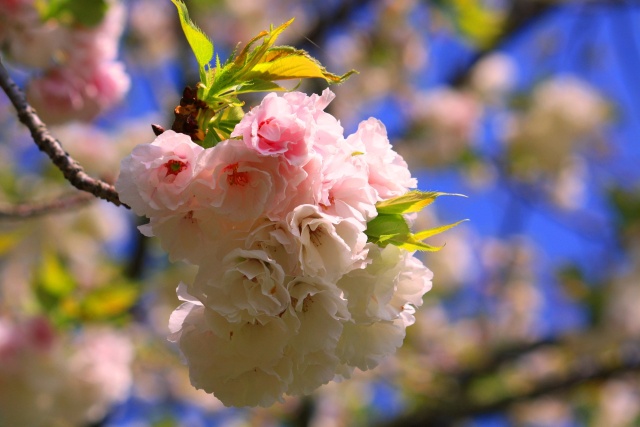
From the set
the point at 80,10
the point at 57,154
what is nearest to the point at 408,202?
the point at 57,154

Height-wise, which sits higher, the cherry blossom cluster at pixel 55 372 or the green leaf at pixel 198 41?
the cherry blossom cluster at pixel 55 372

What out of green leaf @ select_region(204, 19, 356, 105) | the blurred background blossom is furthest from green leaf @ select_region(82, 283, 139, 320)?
green leaf @ select_region(204, 19, 356, 105)

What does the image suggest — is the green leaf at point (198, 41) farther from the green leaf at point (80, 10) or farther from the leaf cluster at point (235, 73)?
the green leaf at point (80, 10)

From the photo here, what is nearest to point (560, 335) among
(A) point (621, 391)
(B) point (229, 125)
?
(A) point (621, 391)

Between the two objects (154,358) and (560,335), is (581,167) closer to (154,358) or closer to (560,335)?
(560,335)

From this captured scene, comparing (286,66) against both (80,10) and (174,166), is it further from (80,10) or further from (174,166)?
(80,10)

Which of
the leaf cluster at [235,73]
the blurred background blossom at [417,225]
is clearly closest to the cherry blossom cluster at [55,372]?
the blurred background blossom at [417,225]

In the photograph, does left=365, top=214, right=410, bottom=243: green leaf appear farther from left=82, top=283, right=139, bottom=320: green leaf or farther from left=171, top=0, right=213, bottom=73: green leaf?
left=82, top=283, right=139, bottom=320: green leaf
